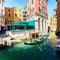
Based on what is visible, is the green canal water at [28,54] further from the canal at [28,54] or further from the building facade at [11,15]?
the building facade at [11,15]

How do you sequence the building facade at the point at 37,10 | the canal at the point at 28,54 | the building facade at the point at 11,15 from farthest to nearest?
the building facade at the point at 11,15 < the building facade at the point at 37,10 < the canal at the point at 28,54

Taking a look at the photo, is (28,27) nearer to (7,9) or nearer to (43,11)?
(43,11)

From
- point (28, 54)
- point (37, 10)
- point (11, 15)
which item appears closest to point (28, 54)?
point (28, 54)

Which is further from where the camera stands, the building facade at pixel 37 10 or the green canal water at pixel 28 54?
the building facade at pixel 37 10

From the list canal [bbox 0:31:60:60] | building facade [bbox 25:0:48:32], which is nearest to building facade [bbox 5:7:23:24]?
building facade [bbox 25:0:48:32]

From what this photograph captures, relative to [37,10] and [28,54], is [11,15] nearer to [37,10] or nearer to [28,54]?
[37,10]

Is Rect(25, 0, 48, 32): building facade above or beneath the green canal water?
above

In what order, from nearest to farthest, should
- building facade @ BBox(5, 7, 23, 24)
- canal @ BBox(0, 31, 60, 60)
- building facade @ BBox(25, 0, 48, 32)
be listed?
canal @ BBox(0, 31, 60, 60)
building facade @ BBox(25, 0, 48, 32)
building facade @ BBox(5, 7, 23, 24)

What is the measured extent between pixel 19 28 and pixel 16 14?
815 centimetres

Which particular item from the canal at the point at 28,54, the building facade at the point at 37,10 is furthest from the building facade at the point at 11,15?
the canal at the point at 28,54

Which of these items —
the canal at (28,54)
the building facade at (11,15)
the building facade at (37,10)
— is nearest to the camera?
the canal at (28,54)

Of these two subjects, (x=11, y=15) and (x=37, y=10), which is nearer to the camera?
(x=37, y=10)

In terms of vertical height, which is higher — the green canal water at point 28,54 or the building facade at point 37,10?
the building facade at point 37,10

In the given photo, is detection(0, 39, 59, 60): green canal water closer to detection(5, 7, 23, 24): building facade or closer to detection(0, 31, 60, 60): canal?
detection(0, 31, 60, 60): canal
